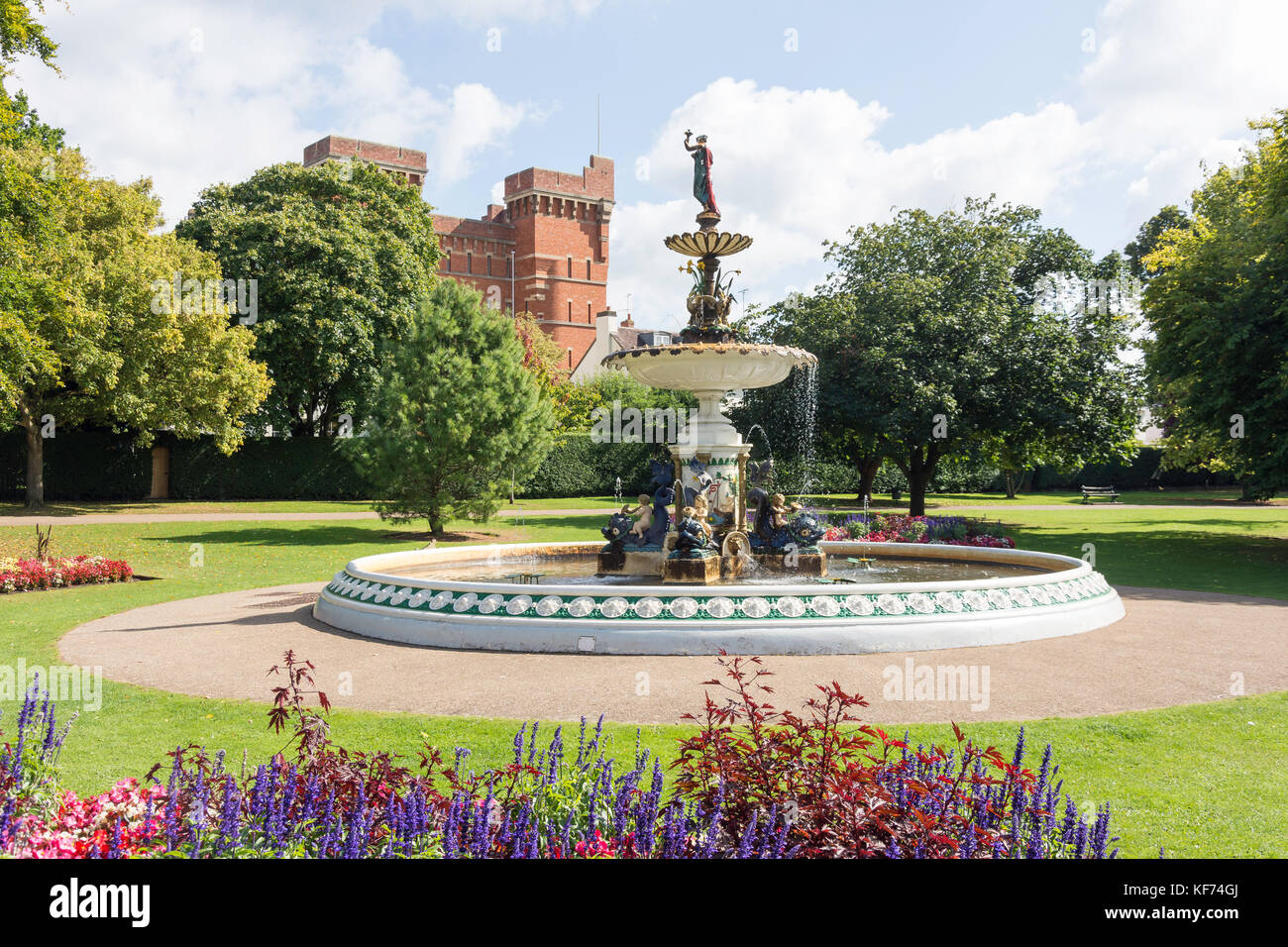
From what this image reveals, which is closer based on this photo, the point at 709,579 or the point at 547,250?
the point at 709,579

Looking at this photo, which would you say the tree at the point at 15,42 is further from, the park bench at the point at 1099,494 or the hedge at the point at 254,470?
the park bench at the point at 1099,494

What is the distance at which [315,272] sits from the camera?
121 feet

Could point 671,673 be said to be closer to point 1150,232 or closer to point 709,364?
point 709,364

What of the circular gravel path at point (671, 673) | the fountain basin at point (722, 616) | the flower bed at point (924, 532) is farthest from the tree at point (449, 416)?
the fountain basin at point (722, 616)

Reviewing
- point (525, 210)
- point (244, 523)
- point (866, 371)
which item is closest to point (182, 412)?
point (244, 523)

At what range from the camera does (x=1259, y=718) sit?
24.6ft

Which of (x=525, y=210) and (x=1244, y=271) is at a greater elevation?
(x=525, y=210)

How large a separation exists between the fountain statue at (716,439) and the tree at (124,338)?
22.4m

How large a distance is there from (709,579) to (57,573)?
12442 millimetres

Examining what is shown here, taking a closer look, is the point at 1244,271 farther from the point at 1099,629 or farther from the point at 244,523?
the point at 244,523

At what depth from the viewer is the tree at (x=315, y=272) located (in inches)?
1448

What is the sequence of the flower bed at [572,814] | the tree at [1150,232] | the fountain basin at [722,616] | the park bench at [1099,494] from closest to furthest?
the flower bed at [572,814]
the fountain basin at [722,616]
the park bench at [1099,494]
the tree at [1150,232]

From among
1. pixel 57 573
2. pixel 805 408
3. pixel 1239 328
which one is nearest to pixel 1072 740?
pixel 57 573
